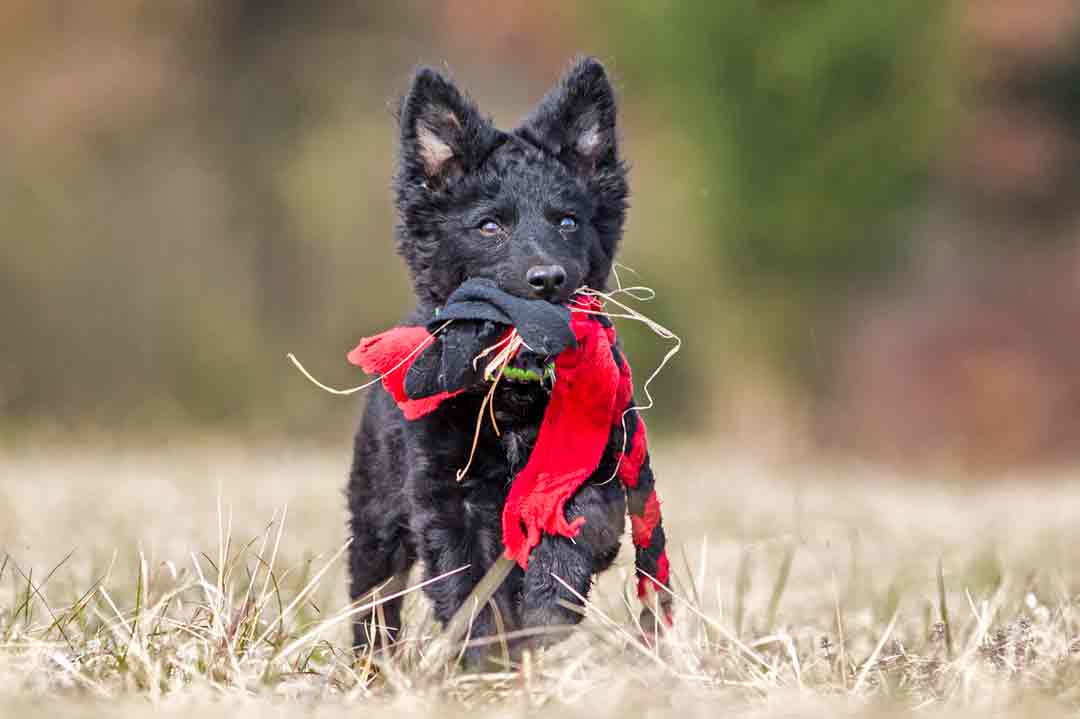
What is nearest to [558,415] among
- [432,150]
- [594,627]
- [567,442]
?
[567,442]

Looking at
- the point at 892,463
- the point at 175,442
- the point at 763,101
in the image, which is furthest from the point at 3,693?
the point at 892,463

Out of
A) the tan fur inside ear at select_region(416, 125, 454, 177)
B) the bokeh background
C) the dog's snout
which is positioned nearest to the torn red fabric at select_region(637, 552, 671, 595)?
the dog's snout

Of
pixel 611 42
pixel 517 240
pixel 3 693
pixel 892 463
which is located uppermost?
pixel 611 42

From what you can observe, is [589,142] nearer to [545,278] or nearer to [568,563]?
[545,278]

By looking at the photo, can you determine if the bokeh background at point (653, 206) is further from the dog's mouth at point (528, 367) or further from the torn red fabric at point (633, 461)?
the dog's mouth at point (528, 367)

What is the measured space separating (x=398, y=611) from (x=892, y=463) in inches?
455

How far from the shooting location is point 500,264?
12.1 ft

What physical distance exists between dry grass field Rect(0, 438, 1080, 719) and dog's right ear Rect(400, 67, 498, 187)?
1052 mm

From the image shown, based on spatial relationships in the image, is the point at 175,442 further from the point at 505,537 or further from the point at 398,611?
the point at 505,537

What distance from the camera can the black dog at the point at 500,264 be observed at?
364cm

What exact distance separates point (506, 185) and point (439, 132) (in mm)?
266

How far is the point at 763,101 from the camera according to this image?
14367 mm

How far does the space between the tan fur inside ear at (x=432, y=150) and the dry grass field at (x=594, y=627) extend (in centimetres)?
106

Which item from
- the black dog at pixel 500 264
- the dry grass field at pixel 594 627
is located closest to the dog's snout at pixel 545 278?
the black dog at pixel 500 264
